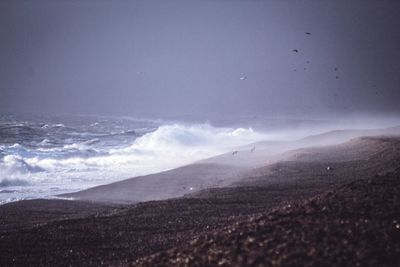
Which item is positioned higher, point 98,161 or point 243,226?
point 98,161

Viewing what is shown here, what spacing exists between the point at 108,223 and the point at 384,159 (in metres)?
12.8

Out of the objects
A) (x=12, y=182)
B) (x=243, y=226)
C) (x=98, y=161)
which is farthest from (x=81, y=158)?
(x=243, y=226)

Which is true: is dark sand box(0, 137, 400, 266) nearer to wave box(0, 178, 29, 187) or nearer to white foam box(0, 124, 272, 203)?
wave box(0, 178, 29, 187)

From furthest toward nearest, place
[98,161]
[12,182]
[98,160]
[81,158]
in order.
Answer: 1. [81,158]
2. [98,160]
3. [98,161]
4. [12,182]

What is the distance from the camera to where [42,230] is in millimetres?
11531

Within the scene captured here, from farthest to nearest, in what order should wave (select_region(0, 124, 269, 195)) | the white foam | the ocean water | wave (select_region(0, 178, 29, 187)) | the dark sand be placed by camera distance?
wave (select_region(0, 124, 269, 195)) < the white foam < wave (select_region(0, 178, 29, 187)) < the ocean water < the dark sand

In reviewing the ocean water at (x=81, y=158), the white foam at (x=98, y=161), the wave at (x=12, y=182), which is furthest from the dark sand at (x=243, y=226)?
the white foam at (x=98, y=161)

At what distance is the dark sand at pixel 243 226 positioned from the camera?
19.0 ft

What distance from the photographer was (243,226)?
7.34 meters

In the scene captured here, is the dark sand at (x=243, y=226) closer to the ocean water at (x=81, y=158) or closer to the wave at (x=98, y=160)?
the ocean water at (x=81, y=158)

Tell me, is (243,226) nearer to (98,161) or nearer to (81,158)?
(98,161)

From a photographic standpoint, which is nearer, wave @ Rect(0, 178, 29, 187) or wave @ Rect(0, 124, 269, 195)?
wave @ Rect(0, 178, 29, 187)

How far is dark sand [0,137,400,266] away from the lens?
579 centimetres

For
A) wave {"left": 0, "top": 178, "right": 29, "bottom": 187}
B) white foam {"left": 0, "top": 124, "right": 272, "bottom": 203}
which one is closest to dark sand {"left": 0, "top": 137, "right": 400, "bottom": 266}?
wave {"left": 0, "top": 178, "right": 29, "bottom": 187}
